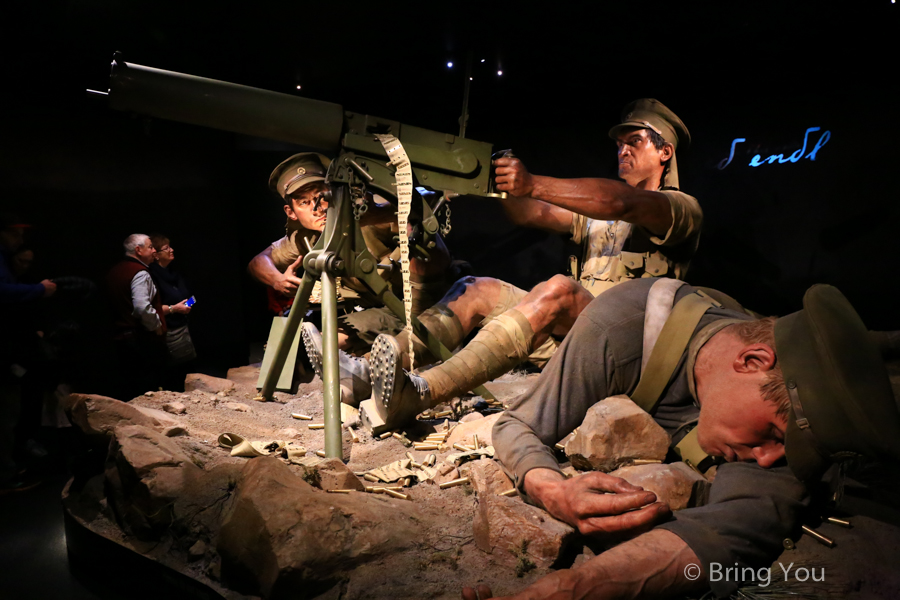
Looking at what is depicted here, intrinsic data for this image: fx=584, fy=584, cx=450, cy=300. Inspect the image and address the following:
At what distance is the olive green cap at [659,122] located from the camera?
326 cm

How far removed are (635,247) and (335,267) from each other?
5.41ft

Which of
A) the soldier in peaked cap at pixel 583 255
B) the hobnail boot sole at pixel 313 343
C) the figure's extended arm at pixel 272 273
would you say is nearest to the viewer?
the soldier in peaked cap at pixel 583 255

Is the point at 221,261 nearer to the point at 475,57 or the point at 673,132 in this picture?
the point at 475,57

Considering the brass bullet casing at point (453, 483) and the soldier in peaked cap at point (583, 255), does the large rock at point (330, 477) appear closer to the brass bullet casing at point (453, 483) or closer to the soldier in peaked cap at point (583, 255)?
the brass bullet casing at point (453, 483)

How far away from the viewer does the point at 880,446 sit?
1.24 m

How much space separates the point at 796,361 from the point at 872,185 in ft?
8.04

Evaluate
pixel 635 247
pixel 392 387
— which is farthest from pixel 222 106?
pixel 635 247

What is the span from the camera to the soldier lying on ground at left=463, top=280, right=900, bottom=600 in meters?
1.26

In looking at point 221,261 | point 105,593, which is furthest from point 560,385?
point 221,261

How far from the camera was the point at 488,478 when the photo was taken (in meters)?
1.95

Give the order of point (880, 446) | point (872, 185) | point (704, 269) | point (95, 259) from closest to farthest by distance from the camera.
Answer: point (880, 446) < point (872, 185) < point (95, 259) < point (704, 269)

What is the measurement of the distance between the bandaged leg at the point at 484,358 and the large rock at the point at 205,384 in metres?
1.76

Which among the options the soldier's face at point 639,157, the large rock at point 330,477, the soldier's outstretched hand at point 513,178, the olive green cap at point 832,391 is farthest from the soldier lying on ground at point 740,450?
the soldier's face at point 639,157

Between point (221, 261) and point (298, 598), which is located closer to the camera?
point (298, 598)
